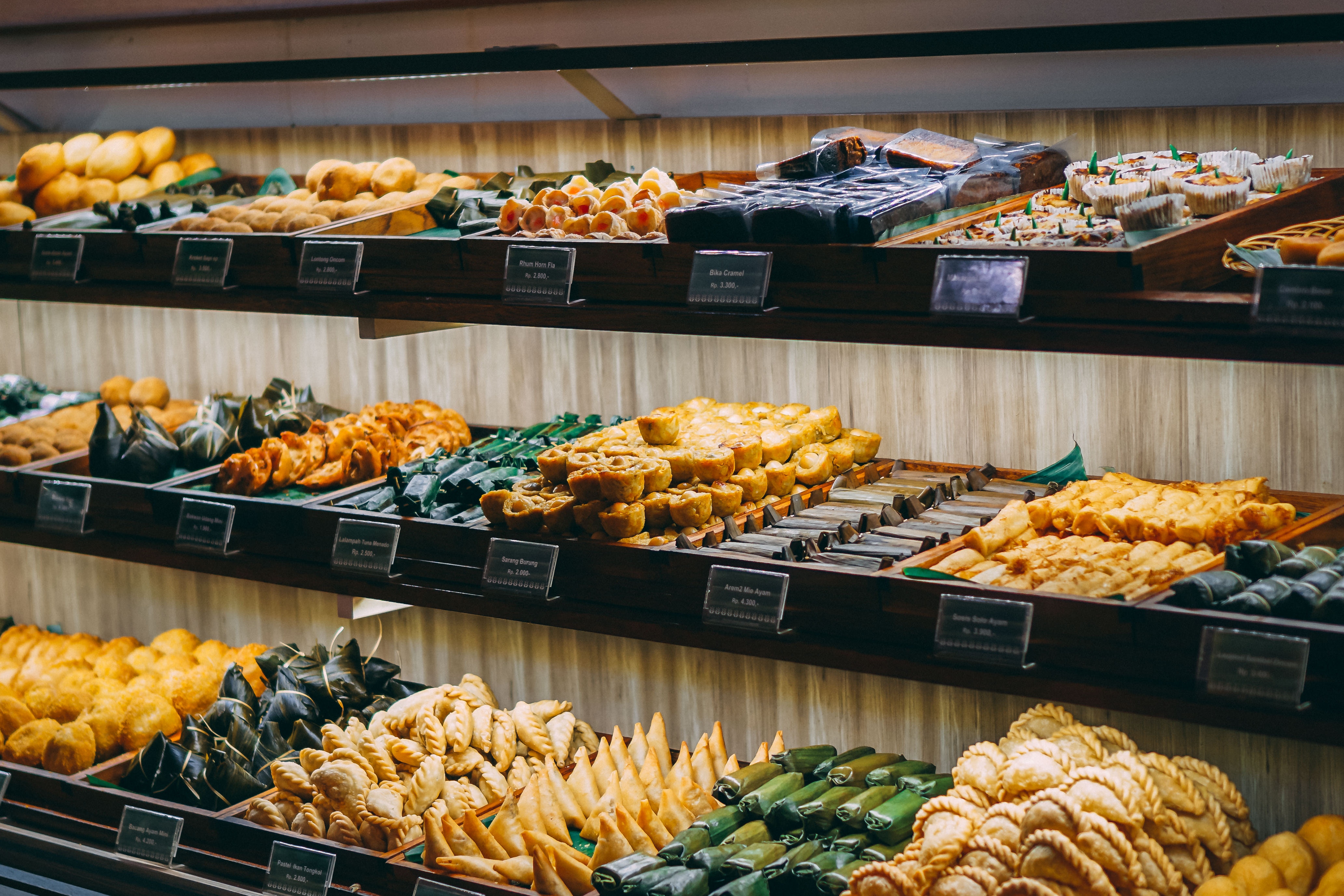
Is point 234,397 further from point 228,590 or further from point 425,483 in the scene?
point 425,483

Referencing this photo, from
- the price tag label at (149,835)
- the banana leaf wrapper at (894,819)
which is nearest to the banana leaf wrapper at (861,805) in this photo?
the banana leaf wrapper at (894,819)

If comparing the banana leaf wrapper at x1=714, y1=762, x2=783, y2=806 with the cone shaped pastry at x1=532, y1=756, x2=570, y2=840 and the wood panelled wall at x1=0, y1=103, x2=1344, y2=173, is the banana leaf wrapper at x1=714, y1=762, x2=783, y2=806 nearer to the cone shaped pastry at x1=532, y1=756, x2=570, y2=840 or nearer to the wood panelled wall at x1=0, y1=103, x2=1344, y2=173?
the cone shaped pastry at x1=532, y1=756, x2=570, y2=840

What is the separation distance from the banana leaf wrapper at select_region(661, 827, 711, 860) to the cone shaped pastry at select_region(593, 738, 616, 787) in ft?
1.03

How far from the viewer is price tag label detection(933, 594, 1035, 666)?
1.91m

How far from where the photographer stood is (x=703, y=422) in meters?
2.68

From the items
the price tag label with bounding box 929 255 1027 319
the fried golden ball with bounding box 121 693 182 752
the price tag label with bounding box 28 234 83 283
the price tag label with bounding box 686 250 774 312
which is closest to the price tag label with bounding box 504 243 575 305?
the price tag label with bounding box 686 250 774 312

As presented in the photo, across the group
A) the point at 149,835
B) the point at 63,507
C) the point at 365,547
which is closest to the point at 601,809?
the point at 365,547

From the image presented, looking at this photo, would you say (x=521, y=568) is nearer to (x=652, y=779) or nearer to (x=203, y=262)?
(x=652, y=779)

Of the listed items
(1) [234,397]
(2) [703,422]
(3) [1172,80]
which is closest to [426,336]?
(1) [234,397]

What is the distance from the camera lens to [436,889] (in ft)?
7.68

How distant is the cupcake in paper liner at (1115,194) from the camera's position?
2127mm

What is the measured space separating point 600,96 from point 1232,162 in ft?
4.41

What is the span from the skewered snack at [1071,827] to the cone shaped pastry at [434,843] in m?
0.74

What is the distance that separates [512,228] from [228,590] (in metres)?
1.63
